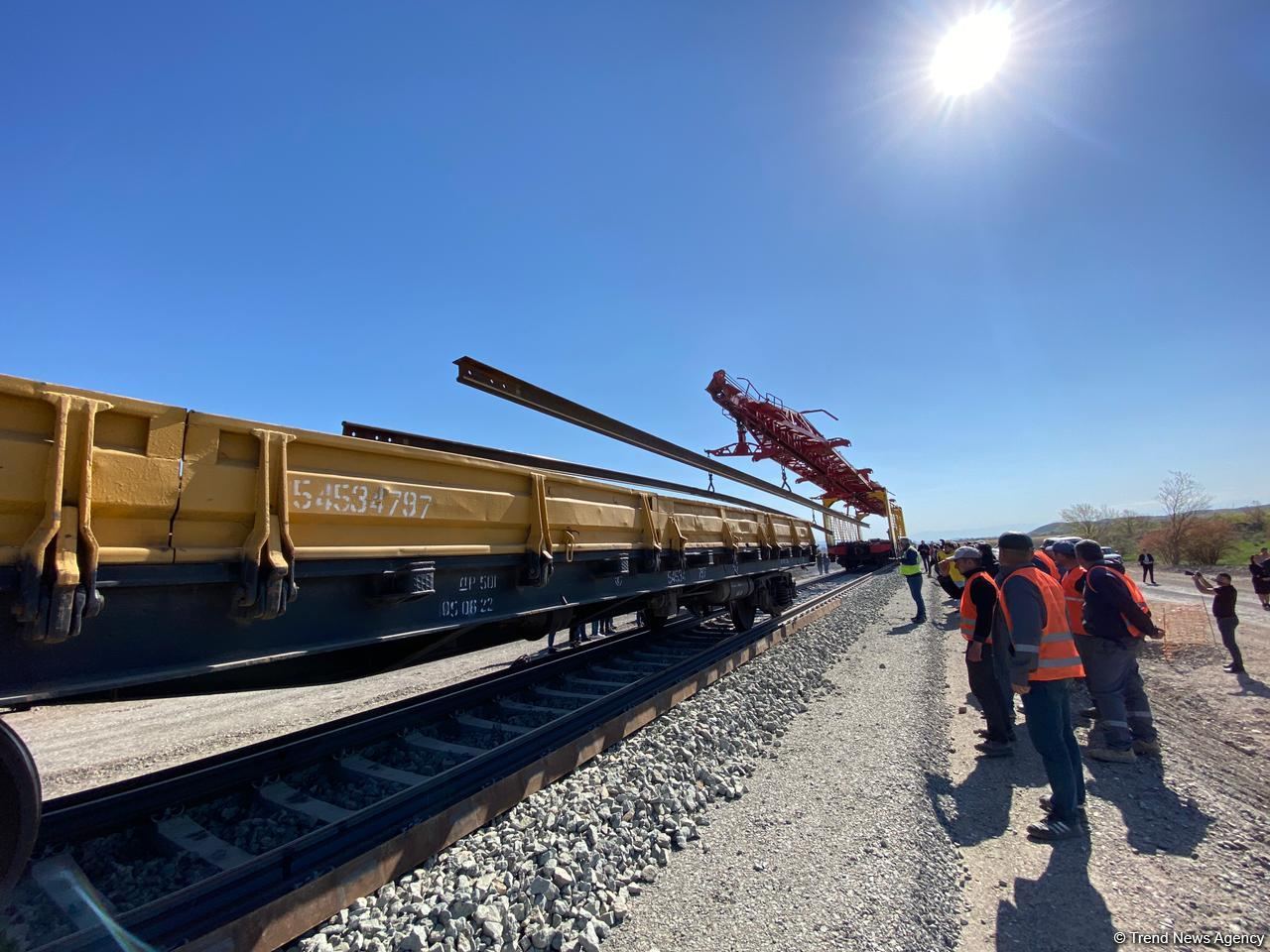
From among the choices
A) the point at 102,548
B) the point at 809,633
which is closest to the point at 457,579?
the point at 102,548

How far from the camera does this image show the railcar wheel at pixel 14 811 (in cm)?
196

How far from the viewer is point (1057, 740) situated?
366 centimetres

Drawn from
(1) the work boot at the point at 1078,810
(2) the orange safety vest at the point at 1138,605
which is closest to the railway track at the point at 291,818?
(1) the work boot at the point at 1078,810

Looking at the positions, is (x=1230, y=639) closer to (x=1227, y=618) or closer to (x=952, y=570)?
(x=1227, y=618)

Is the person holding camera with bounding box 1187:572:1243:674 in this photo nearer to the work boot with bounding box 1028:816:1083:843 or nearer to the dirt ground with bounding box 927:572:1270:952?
the dirt ground with bounding box 927:572:1270:952

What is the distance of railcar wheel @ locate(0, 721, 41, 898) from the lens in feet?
6.42

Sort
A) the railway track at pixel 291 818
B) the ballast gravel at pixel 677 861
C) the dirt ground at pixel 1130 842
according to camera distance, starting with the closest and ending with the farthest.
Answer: the railway track at pixel 291 818, the ballast gravel at pixel 677 861, the dirt ground at pixel 1130 842

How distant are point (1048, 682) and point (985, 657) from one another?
1.47m

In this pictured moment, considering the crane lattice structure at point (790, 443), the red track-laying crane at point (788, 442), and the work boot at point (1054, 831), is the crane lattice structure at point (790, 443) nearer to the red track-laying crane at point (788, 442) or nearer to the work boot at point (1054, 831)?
the red track-laying crane at point (788, 442)

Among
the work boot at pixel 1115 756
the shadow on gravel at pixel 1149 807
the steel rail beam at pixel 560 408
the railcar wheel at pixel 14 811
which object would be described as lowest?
the shadow on gravel at pixel 1149 807

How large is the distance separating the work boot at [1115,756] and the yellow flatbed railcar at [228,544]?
4.70 meters

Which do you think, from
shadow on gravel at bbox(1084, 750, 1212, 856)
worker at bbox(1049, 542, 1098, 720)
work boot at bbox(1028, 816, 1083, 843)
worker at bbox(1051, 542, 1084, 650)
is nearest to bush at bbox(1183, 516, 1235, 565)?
worker at bbox(1049, 542, 1098, 720)

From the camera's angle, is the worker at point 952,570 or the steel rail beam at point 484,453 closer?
the steel rail beam at point 484,453

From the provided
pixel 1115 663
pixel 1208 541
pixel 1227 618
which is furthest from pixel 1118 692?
pixel 1208 541
